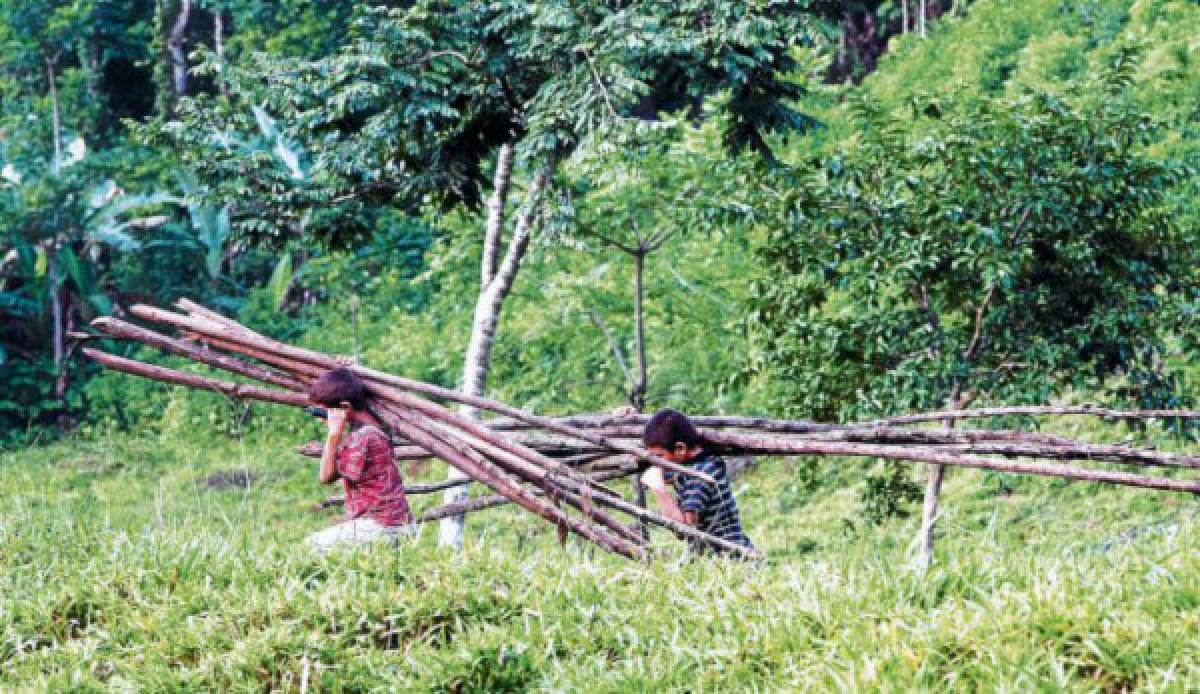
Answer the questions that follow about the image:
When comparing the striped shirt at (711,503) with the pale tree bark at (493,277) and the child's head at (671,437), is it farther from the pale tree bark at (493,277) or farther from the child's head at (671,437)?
the pale tree bark at (493,277)

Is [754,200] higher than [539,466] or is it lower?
higher

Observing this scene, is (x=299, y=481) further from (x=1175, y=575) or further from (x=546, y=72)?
(x=1175, y=575)

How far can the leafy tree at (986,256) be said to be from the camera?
7.75 metres

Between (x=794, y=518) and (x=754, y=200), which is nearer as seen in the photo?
(x=754, y=200)

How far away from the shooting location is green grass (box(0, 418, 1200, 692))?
385 centimetres

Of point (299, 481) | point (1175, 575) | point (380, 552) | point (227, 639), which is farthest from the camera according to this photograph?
point (299, 481)

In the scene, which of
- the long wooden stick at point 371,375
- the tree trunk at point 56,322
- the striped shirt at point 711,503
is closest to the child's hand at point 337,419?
the long wooden stick at point 371,375

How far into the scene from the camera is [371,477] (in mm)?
Result: 5770

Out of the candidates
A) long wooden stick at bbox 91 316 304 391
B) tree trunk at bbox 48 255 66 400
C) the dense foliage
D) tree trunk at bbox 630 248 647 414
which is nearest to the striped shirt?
long wooden stick at bbox 91 316 304 391

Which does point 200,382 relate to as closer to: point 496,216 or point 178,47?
point 496,216

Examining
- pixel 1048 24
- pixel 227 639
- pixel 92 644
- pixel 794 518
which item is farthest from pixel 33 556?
pixel 1048 24

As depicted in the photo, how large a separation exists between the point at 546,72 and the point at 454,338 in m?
7.74

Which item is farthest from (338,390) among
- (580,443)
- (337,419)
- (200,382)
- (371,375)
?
(580,443)

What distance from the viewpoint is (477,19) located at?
8641 mm
